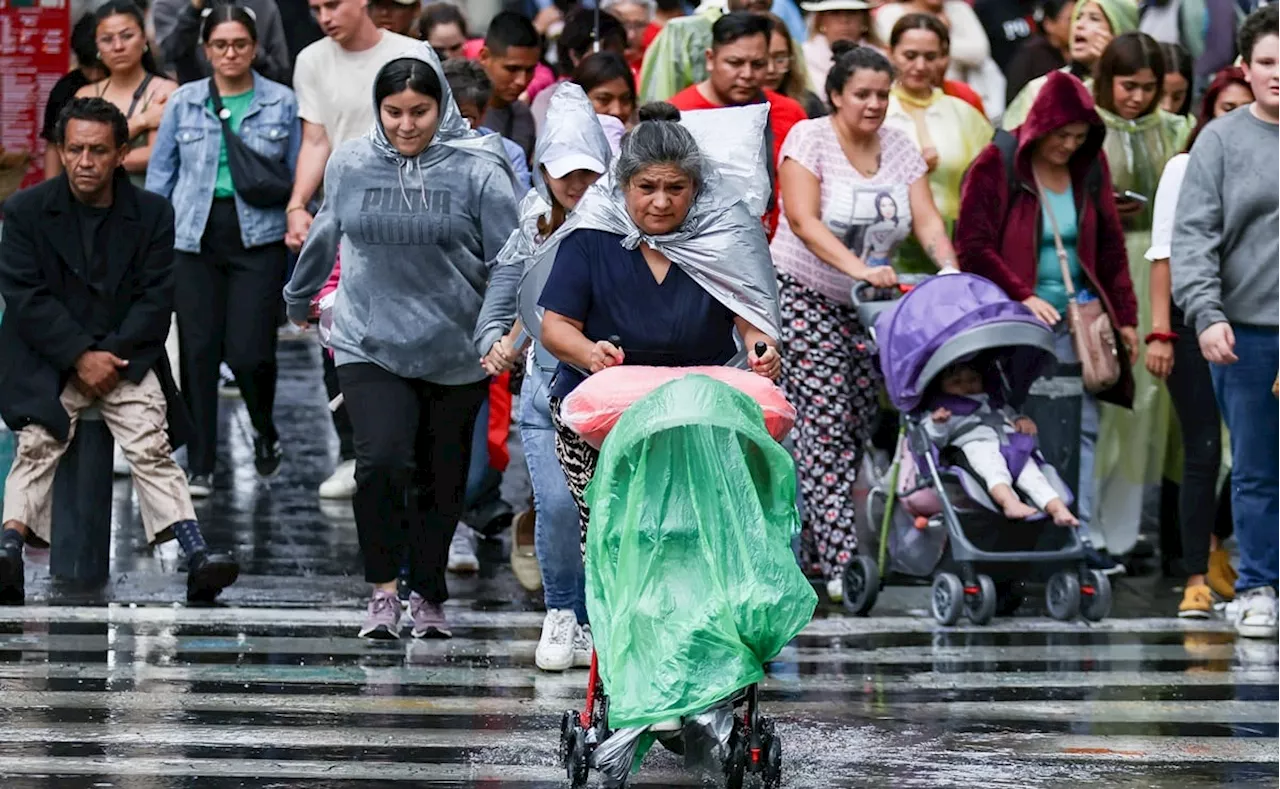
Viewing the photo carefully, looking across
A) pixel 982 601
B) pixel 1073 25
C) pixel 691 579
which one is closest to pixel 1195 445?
pixel 982 601

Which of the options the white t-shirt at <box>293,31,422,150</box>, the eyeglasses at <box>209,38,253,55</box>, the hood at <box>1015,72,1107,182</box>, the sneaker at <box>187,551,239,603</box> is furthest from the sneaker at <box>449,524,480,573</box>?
the hood at <box>1015,72,1107,182</box>

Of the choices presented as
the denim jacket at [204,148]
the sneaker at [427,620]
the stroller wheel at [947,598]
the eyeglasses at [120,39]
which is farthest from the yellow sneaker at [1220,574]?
the eyeglasses at [120,39]

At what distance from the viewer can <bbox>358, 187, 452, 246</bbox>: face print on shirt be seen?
9.73 m

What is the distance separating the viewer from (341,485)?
1344 cm

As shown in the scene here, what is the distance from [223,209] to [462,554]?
224 cm

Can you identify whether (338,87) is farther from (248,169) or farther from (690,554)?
(690,554)

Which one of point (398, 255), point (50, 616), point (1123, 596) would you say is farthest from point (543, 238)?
point (1123, 596)

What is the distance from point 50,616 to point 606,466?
383 cm

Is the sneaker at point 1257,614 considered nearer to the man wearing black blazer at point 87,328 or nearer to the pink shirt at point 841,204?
the pink shirt at point 841,204

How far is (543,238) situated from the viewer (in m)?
9.42

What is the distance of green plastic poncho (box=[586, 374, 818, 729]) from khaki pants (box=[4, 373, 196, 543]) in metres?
3.82

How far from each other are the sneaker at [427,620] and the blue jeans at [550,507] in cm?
69

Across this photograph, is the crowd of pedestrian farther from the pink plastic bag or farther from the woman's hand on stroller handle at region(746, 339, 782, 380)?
the pink plastic bag

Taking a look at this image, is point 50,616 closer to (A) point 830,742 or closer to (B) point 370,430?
(B) point 370,430
